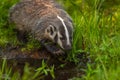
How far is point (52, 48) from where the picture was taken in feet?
24.1

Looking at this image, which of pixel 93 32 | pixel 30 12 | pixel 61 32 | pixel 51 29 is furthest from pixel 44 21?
pixel 93 32

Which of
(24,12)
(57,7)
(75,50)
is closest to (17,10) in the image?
(24,12)

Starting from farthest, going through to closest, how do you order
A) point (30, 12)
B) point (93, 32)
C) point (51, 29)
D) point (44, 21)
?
point (30, 12), point (44, 21), point (93, 32), point (51, 29)

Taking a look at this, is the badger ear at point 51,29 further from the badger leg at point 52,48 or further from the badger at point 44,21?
the badger leg at point 52,48

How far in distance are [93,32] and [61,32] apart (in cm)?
59

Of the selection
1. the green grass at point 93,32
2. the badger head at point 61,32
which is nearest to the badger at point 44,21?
the badger head at point 61,32

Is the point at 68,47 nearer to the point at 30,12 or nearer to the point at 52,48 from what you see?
the point at 52,48

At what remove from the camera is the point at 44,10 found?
782 centimetres

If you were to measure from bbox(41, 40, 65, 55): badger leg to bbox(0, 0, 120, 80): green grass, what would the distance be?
0.17m

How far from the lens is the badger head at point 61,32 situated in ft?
23.0

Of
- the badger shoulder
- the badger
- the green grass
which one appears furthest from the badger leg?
the badger shoulder

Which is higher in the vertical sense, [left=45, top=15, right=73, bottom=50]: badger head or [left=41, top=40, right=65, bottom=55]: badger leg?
[left=45, top=15, right=73, bottom=50]: badger head

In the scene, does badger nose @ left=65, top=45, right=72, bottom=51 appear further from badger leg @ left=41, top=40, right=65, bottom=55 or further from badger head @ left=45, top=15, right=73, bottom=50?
badger leg @ left=41, top=40, right=65, bottom=55

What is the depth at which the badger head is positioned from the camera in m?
7.00
